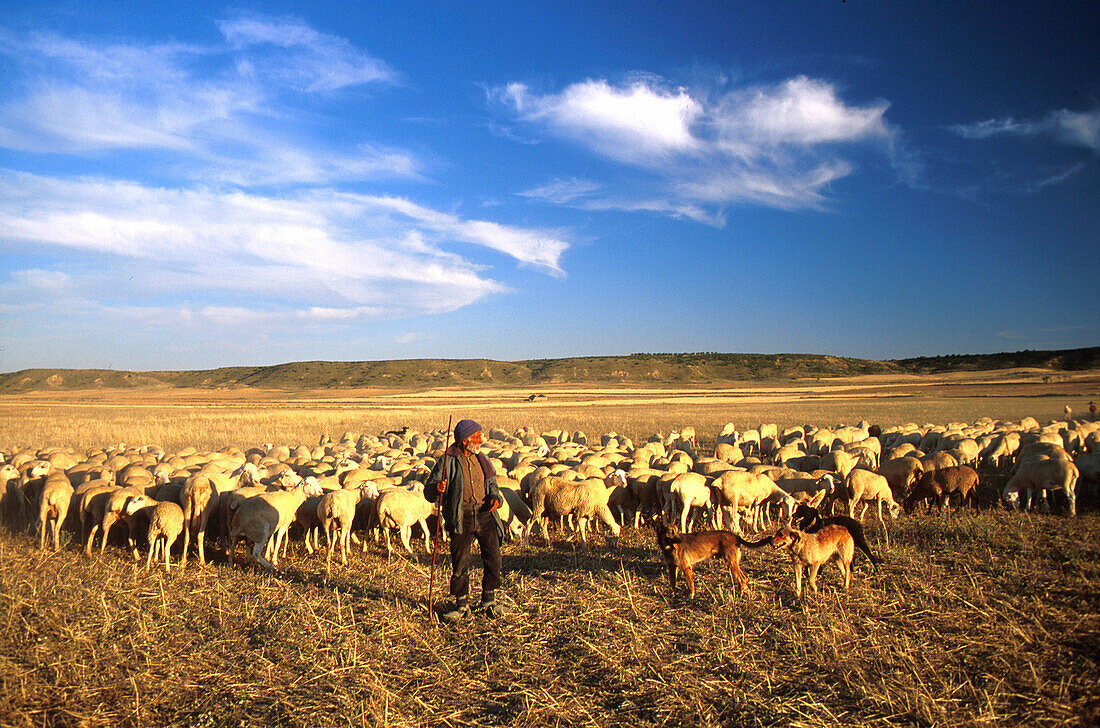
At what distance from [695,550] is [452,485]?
9.93ft

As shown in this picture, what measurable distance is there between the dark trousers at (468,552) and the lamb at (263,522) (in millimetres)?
3714

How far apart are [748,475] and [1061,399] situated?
4935cm

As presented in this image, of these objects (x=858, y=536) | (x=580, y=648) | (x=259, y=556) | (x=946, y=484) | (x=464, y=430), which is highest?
(x=464, y=430)

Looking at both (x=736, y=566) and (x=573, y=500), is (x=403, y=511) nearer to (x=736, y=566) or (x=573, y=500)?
(x=573, y=500)

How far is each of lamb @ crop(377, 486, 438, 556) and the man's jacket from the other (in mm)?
3257

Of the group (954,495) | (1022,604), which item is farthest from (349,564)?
(954,495)

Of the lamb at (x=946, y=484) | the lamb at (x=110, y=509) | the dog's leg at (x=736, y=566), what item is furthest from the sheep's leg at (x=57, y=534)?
the dog's leg at (x=736, y=566)

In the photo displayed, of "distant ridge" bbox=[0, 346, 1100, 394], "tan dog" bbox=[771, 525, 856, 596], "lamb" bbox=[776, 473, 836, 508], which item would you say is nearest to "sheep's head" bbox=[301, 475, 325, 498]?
"tan dog" bbox=[771, 525, 856, 596]

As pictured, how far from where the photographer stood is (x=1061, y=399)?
4491cm

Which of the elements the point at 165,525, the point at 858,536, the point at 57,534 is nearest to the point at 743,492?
the point at 858,536

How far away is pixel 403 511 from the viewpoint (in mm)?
9680

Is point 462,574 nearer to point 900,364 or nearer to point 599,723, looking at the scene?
point 599,723

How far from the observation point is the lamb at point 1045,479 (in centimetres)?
1016

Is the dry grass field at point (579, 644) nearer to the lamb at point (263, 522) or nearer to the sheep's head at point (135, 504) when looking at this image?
the lamb at point (263, 522)
